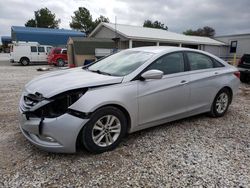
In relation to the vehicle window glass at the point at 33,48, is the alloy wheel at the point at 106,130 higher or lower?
lower

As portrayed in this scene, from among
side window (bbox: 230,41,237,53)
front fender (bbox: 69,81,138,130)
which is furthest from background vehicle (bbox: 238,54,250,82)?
side window (bbox: 230,41,237,53)

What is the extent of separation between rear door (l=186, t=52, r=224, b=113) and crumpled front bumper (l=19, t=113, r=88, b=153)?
7.65 ft

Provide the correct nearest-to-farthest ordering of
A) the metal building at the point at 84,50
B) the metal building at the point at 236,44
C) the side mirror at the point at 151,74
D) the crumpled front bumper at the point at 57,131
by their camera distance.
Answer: the crumpled front bumper at the point at 57,131
the side mirror at the point at 151,74
the metal building at the point at 84,50
the metal building at the point at 236,44

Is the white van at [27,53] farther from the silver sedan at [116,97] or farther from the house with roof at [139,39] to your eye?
the silver sedan at [116,97]

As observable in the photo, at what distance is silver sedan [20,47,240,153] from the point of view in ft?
10.1

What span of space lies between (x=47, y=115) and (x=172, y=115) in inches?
85.9

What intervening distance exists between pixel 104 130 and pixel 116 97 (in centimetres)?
51

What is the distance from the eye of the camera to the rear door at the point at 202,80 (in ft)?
14.6

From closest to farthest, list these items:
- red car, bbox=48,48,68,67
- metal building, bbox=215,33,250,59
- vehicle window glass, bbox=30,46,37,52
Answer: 1. red car, bbox=48,48,68,67
2. vehicle window glass, bbox=30,46,37,52
3. metal building, bbox=215,33,250,59

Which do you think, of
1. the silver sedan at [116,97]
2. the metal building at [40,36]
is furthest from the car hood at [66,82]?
the metal building at [40,36]

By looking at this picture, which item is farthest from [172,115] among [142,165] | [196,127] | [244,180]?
[244,180]

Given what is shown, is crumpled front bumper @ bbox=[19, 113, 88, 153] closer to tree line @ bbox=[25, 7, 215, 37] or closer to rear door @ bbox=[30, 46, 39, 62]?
rear door @ bbox=[30, 46, 39, 62]

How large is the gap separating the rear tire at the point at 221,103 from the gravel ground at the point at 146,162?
64 centimetres

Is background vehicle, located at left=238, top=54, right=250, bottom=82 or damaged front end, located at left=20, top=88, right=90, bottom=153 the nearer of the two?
damaged front end, located at left=20, top=88, right=90, bottom=153
